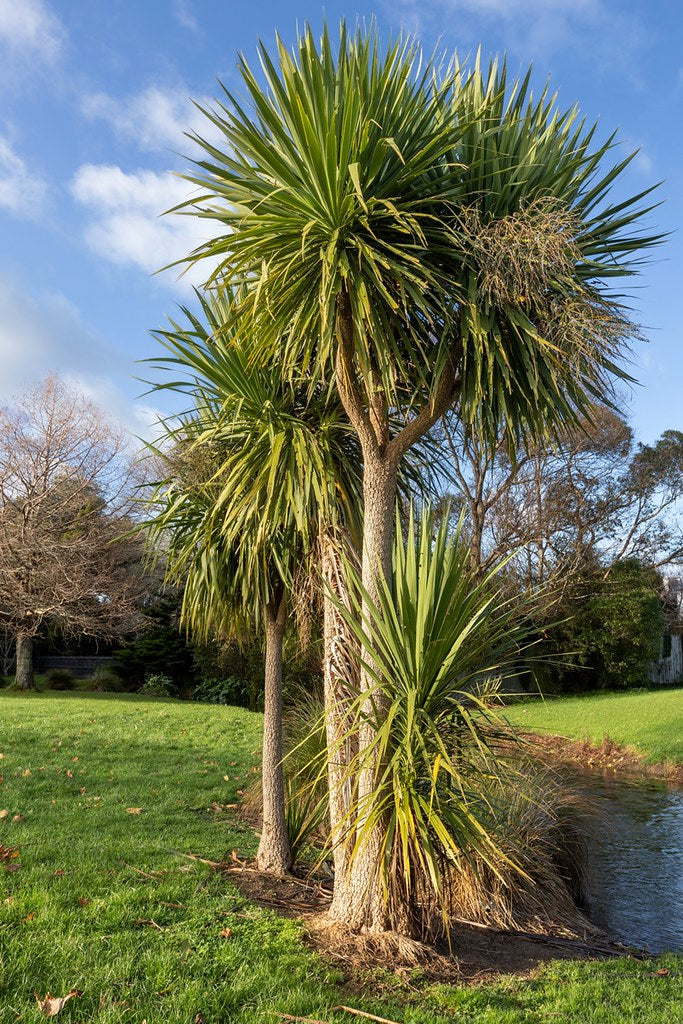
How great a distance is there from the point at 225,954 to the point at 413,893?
1.24 metres

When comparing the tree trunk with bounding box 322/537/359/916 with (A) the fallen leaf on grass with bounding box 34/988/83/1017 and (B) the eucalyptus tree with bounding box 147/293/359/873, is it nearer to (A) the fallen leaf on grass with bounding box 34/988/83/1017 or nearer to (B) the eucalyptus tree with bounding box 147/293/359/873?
(B) the eucalyptus tree with bounding box 147/293/359/873

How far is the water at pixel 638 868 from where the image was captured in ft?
20.5

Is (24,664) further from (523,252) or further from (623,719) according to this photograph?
(523,252)

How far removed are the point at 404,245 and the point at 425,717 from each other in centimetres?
269

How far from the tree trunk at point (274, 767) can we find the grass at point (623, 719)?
7458mm

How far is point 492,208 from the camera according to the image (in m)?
4.79

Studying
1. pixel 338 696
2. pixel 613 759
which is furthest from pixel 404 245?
pixel 613 759

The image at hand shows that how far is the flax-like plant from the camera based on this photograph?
4227 millimetres

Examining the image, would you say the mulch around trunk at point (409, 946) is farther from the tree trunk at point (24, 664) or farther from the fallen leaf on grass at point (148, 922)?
the tree trunk at point (24, 664)

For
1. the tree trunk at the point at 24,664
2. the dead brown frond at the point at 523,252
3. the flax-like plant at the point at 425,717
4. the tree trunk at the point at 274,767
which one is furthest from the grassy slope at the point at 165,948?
the tree trunk at the point at 24,664

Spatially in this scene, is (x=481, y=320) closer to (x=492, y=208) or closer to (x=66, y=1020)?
(x=492, y=208)

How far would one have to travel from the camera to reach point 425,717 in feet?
14.2

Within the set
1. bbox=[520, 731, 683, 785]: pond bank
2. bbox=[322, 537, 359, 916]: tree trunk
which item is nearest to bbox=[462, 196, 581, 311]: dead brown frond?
bbox=[322, 537, 359, 916]: tree trunk

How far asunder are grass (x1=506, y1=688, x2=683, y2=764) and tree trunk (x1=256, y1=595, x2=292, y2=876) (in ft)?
24.5
